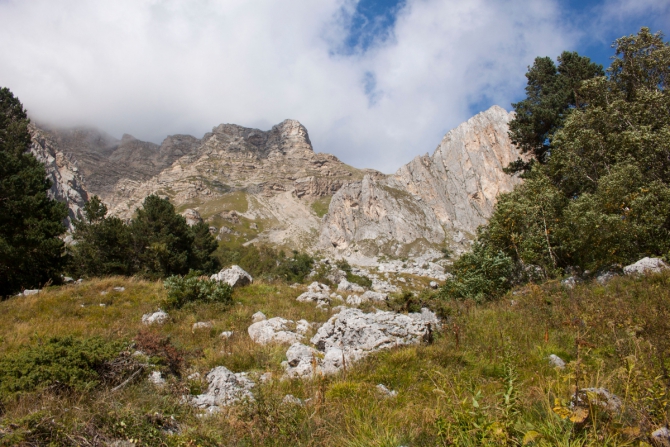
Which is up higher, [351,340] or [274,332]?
[274,332]

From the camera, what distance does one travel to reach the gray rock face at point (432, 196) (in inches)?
5281

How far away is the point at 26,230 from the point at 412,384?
19.8 m

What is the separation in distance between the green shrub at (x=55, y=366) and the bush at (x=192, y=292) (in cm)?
605

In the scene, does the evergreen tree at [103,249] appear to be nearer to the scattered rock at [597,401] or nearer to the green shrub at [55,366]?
the green shrub at [55,366]

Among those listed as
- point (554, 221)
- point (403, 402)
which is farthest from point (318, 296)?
point (554, 221)

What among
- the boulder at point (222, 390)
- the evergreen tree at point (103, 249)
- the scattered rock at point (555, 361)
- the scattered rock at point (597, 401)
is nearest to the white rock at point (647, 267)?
the scattered rock at point (555, 361)

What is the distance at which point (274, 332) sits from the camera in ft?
27.6

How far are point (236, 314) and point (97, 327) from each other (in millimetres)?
3782

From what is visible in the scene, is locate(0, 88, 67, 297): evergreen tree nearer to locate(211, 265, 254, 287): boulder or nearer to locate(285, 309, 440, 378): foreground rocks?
locate(211, 265, 254, 287): boulder

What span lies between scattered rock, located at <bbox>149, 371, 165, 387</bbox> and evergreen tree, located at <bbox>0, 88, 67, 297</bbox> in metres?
13.4

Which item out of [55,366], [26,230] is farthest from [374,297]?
[26,230]

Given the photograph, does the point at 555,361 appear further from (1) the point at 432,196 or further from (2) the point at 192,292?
(1) the point at 432,196

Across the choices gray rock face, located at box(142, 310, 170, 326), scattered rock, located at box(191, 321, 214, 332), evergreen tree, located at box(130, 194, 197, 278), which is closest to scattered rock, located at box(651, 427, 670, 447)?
scattered rock, located at box(191, 321, 214, 332)

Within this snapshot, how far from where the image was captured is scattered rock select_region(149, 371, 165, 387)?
523 centimetres
